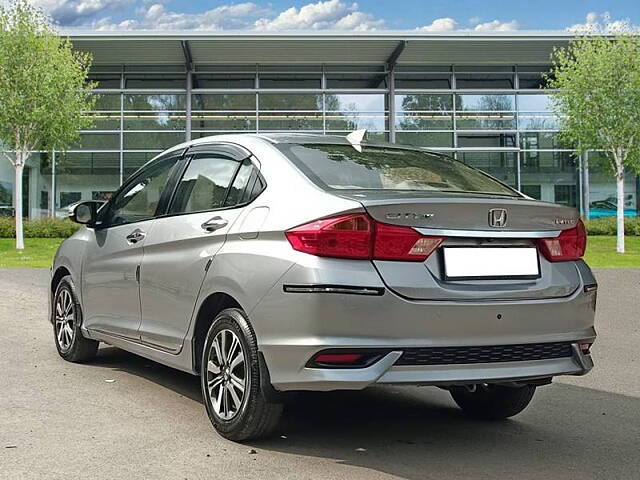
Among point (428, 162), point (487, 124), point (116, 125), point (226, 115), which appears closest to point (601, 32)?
point (487, 124)

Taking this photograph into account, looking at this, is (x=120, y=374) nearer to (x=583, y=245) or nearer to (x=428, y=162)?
(x=428, y=162)

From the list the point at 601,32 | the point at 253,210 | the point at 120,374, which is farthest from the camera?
the point at 601,32

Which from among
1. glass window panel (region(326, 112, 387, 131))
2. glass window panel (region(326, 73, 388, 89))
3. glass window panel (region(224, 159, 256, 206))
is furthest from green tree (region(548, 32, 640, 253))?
glass window panel (region(224, 159, 256, 206))

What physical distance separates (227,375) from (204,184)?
1262mm

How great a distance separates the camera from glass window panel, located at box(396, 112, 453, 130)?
30.9m

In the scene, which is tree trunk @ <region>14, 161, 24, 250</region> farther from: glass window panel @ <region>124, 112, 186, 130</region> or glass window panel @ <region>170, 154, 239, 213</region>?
glass window panel @ <region>170, 154, 239, 213</region>

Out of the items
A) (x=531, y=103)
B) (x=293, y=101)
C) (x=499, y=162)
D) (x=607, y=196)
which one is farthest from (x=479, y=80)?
(x=293, y=101)

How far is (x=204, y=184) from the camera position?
483 cm

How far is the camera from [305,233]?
371cm

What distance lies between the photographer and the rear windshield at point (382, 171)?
4172 mm

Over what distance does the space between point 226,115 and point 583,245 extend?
2742 centimetres

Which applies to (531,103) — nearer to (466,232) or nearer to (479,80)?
(479,80)

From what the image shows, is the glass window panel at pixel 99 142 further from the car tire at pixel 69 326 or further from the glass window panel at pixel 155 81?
the car tire at pixel 69 326

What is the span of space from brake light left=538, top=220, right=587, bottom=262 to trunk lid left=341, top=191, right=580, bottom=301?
3cm
